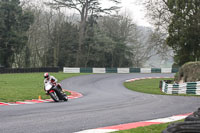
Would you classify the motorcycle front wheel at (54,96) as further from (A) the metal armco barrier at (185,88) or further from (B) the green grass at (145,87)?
(A) the metal armco barrier at (185,88)

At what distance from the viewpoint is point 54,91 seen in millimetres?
15141

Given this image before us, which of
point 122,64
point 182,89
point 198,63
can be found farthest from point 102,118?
point 122,64

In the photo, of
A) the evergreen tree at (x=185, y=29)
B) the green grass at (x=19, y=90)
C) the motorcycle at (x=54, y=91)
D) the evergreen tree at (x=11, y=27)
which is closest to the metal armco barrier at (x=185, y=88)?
the green grass at (x=19, y=90)

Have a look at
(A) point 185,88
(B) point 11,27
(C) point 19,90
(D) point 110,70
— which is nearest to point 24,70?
(B) point 11,27

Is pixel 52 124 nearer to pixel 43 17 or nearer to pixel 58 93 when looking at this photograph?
pixel 58 93

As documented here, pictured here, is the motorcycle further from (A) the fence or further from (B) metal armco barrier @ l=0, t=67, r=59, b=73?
(A) the fence

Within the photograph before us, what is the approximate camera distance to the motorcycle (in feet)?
49.1

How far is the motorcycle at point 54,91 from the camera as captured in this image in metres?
15.0

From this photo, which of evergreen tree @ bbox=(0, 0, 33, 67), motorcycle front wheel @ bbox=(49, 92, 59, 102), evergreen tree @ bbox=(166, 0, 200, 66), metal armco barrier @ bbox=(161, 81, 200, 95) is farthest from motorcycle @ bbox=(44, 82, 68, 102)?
evergreen tree @ bbox=(0, 0, 33, 67)

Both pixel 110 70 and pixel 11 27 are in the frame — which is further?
pixel 11 27

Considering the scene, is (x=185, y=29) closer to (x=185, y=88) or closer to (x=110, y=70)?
(x=185, y=88)

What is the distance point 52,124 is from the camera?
26.6ft

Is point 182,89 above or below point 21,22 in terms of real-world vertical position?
below

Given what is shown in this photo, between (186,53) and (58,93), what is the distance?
68.8 feet
